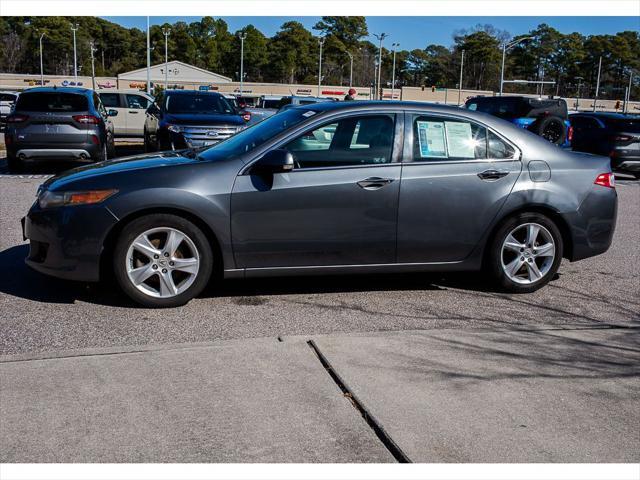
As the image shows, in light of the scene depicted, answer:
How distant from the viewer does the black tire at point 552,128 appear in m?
17.1

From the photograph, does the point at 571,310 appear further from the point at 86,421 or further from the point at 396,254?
the point at 86,421

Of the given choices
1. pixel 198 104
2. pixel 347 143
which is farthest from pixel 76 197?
pixel 198 104

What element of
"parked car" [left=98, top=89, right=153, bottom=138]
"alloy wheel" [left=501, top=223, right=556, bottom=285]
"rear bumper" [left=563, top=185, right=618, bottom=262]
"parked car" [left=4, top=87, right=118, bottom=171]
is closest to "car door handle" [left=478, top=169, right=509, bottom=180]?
"alloy wheel" [left=501, top=223, right=556, bottom=285]

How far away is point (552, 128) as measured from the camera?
17281mm

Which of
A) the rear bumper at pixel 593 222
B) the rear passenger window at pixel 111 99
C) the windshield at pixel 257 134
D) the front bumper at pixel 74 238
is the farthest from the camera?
the rear passenger window at pixel 111 99

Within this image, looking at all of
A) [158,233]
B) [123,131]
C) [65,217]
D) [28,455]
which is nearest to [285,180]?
[158,233]

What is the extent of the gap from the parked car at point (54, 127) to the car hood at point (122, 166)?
7.81 metres

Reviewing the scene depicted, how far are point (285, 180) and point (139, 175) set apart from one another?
109 cm

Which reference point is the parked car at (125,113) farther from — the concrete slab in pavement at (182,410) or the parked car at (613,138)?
the concrete slab in pavement at (182,410)

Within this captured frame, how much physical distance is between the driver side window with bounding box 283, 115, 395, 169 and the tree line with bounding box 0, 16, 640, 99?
112 metres

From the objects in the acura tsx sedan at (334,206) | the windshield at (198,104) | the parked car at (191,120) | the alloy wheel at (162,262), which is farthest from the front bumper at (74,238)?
the windshield at (198,104)

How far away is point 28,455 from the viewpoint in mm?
3084

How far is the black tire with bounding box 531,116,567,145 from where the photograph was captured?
17.1 m

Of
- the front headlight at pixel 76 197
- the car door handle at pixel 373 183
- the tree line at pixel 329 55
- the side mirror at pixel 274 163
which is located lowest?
the front headlight at pixel 76 197
